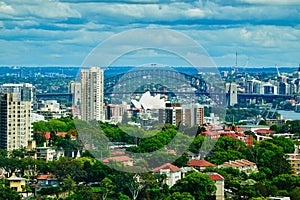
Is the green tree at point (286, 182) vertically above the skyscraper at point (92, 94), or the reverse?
the skyscraper at point (92, 94)

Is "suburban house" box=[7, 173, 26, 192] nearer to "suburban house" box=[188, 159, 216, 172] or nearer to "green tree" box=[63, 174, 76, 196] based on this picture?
"green tree" box=[63, 174, 76, 196]

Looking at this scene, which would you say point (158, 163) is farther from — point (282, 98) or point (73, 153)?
point (282, 98)

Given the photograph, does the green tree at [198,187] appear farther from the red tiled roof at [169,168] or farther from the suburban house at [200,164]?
the suburban house at [200,164]

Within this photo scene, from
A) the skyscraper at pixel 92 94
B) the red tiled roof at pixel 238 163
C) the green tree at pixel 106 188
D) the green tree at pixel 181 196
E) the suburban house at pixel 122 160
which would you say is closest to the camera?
the green tree at pixel 181 196

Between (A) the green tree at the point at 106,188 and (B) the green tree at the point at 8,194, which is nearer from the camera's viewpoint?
(B) the green tree at the point at 8,194

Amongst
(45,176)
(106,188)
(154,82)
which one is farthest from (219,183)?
(154,82)

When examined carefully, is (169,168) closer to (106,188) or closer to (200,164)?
(106,188)

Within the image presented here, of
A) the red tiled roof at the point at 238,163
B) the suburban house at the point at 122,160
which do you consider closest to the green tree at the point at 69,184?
the suburban house at the point at 122,160
